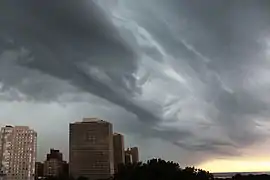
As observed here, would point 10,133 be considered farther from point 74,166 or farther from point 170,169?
point 170,169

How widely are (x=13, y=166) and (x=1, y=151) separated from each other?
38.0 feet

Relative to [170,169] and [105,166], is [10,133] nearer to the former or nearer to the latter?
[105,166]

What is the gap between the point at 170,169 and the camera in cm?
6700

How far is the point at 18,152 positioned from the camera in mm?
153625

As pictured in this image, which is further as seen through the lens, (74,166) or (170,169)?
Answer: (74,166)

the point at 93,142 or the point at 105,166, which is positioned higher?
the point at 93,142

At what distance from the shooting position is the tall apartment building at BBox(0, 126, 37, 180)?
149 metres

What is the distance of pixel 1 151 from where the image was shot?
15775cm

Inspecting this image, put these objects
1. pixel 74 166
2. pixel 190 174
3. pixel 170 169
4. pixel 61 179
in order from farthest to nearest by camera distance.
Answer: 1. pixel 74 166
2. pixel 61 179
3. pixel 190 174
4. pixel 170 169

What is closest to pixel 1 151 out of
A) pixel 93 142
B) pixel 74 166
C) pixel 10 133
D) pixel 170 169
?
pixel 10 133

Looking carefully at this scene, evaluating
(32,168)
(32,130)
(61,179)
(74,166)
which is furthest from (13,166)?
(61,179)

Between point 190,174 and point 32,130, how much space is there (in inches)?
3987

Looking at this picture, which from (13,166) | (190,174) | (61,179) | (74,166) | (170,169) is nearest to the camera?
(170,169)

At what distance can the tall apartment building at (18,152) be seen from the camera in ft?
488
